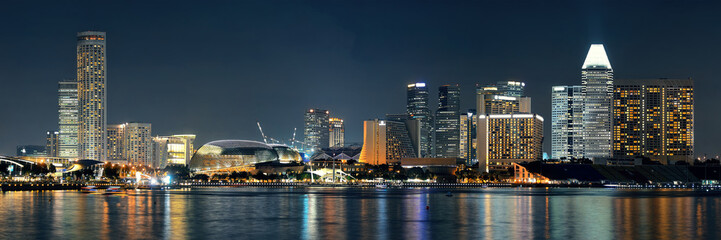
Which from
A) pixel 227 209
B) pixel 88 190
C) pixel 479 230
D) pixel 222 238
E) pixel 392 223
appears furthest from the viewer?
pixel 88 190

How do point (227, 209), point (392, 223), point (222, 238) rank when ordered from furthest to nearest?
point (227, 209)
point (392, 223)
point (222, 238)

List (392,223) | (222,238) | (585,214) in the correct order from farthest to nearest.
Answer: (585,214) < (392,223) < (222,238)

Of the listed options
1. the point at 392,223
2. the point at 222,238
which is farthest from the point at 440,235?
the point at 222,238

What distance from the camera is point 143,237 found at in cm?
6744

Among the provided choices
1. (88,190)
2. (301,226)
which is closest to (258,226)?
(301,226)

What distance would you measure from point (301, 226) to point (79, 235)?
68.1ft

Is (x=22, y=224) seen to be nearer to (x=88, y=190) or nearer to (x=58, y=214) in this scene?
(x=58, y=214)

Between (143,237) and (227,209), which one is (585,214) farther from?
(143,237)

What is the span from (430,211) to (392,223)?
848 inches

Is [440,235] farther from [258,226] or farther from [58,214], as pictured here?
[58,214]

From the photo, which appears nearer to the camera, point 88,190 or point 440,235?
point 440,235

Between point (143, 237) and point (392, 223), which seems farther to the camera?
point (392, 223)

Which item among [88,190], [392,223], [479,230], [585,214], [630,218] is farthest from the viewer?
[88,190]

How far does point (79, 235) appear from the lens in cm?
6912
